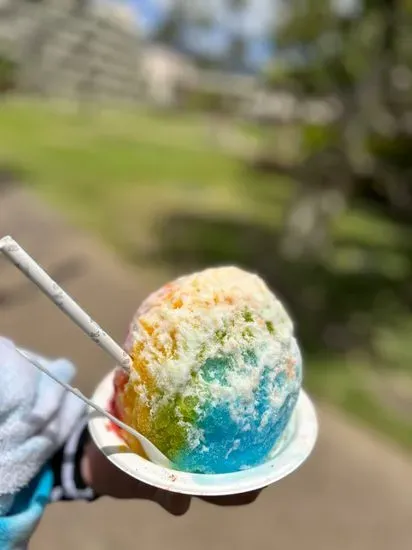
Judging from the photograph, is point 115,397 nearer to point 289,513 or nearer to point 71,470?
→ point 71,470

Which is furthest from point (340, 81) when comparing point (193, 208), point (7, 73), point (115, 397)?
point (115, 397)

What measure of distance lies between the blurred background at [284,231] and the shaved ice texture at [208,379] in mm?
1997

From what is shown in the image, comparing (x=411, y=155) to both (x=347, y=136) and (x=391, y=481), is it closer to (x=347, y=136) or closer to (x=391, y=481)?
(x=347, y=136)

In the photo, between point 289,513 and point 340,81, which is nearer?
point 289,513

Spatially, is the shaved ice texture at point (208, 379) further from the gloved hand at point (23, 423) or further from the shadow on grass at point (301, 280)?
the shadow on grass at point (301, 280)

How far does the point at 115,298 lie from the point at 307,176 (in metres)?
2.59

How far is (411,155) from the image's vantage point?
416 inches

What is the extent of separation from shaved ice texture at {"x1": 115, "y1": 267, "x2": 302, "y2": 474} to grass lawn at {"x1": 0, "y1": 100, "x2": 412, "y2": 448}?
300 centimetres

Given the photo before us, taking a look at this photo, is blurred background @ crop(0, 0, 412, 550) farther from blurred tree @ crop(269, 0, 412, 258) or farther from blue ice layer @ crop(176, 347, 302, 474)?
blue ice layer @ crop(176, 347, 302, 474)

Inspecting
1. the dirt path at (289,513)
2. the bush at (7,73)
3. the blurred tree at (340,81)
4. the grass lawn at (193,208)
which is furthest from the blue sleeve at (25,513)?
the bush at (7,73)

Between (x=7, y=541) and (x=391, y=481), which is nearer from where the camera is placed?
(x=7, y=541)

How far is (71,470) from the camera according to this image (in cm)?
134

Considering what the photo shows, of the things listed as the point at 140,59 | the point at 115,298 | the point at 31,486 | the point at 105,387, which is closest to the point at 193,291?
the point at 105,387

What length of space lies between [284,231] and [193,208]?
2.56 m
